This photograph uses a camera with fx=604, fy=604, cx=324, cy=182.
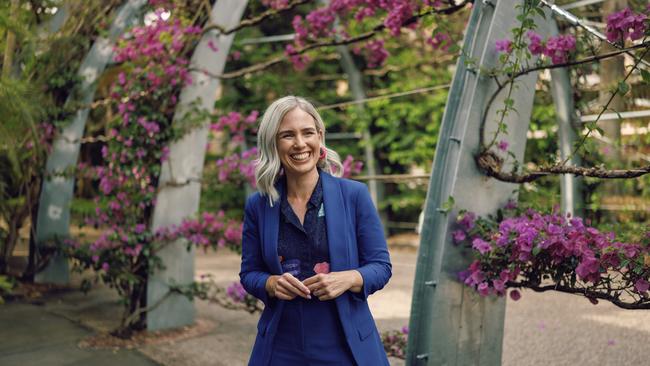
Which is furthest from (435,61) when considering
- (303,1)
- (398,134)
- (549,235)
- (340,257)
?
(340,257)

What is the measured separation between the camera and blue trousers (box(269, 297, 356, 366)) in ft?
6.18

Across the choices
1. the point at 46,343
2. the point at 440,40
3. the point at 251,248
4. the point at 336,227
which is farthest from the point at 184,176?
the point at 336,227

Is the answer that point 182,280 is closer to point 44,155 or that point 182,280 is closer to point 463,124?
point 44,155

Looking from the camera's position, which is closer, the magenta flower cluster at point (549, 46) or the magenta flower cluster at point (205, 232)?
the magenta flower cluster at point (549, 46)

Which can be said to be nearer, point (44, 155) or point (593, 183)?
point (44, 155)

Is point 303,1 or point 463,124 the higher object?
point 303,1

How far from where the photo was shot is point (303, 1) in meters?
4.74

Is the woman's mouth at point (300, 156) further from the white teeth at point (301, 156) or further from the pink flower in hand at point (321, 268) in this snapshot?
the pink flower in hand at point (321, 268)

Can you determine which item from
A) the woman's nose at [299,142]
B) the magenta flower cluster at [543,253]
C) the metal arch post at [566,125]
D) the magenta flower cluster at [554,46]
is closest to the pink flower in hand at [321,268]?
the woman's nose at [299,142]

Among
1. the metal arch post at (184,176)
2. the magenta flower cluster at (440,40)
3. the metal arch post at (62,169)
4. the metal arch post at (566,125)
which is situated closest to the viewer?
the magenta flower cluster at (440,40)

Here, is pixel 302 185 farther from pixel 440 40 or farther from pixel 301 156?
pixel 440 40

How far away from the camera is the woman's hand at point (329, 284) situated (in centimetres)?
177

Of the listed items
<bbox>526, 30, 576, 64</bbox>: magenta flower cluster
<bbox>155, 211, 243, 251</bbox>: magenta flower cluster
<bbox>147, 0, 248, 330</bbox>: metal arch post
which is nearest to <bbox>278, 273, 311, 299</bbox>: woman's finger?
<bbox>526, 30, 576, 64</bbox>: magenta flower cluster

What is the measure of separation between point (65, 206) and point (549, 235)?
566 cm
